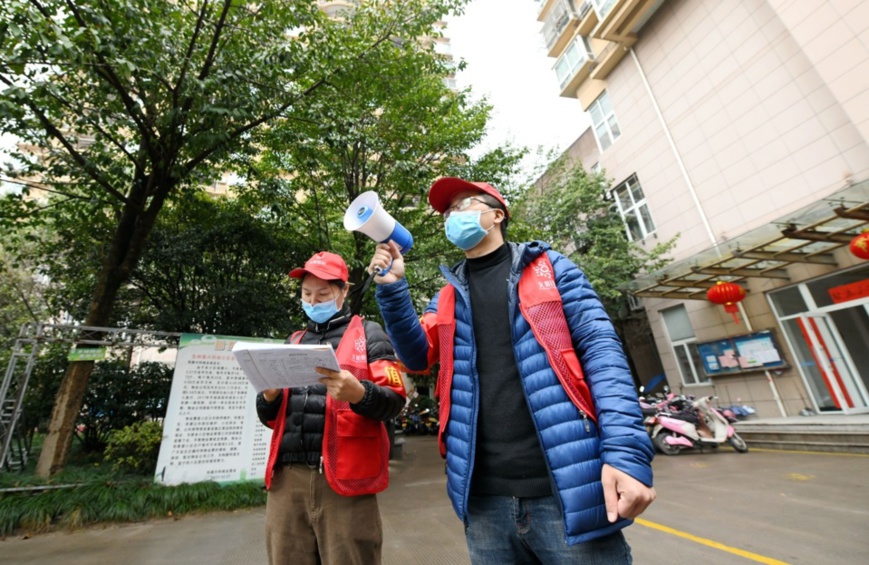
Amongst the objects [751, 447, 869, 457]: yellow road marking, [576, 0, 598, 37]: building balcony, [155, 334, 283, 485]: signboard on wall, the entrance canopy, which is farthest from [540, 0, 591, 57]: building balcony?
[155, 334, 283, 485]: signboard on wall

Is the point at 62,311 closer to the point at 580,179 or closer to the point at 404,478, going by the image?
the point at 404,478

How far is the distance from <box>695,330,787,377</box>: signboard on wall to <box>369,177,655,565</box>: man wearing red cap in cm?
1040

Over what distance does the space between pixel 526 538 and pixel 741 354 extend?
36.0 ft

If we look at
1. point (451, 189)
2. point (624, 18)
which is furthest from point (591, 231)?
point (451, 189)

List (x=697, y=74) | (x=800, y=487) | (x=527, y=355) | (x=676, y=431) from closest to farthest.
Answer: (x=527, y=355) → (x=800, y=487) → (x=676, y=431) → (x=697, y=74)

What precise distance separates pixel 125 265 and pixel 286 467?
5.66m

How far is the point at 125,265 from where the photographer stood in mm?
5805

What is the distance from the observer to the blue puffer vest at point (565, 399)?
112cm

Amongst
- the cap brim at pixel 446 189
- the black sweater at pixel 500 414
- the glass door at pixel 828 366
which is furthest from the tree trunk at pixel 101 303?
the glass door at pixel 828 366

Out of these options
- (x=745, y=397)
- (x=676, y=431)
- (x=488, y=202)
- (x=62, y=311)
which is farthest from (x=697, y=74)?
(x=62, y=311)

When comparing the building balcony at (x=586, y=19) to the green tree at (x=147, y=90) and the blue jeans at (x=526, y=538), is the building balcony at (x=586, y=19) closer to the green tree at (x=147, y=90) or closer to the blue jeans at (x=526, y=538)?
the green tree at (x=147, y=90)

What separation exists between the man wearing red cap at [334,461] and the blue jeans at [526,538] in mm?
617

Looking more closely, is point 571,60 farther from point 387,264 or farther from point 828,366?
point 387,264

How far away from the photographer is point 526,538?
4.10 feet
